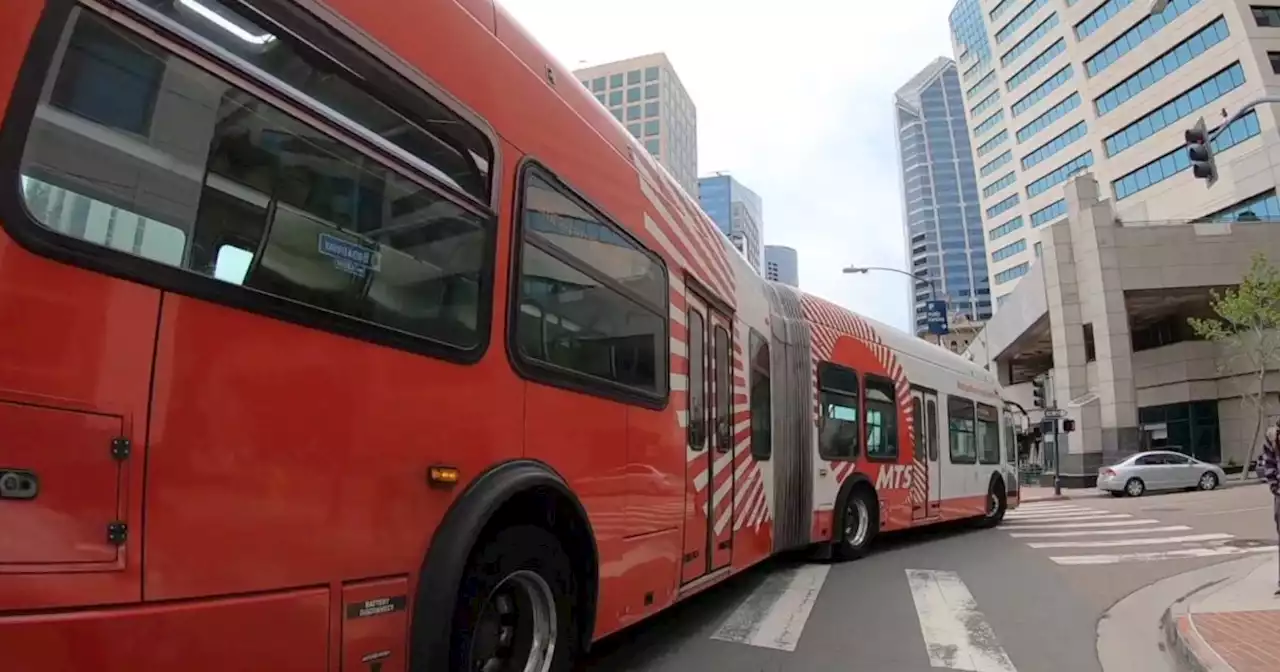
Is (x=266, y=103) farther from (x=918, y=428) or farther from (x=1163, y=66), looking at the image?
(x=1163, y=66)

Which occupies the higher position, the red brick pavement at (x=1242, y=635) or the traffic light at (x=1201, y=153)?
the traffic light at (x=1201, y=153)

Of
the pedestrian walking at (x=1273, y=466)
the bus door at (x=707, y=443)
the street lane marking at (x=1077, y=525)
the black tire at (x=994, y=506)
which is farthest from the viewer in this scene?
the street lane marking at (x=1077, y=525)

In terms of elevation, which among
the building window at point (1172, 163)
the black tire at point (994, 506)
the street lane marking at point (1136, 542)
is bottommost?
the street lane marking at point (1136, 542)

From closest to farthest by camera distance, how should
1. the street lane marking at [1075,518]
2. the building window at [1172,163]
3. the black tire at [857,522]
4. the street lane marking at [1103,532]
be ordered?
the black tire at [857,522]
the street lane marking at [1103,532]
the street lane marking at [1075,518]
the building window at [1172,163]

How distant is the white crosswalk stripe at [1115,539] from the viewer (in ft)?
36.9

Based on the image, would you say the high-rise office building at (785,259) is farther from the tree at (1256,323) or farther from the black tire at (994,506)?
the black tire at (994,506)

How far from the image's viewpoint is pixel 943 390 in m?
12.9

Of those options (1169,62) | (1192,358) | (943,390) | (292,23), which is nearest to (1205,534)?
(943,390)

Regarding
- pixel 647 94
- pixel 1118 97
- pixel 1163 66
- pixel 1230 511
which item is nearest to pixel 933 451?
pixel 1230 511

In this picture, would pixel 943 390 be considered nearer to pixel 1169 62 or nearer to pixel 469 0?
pixel 469 0

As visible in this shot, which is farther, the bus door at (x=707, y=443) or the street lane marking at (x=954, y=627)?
the bus door at (x=707, y=443)

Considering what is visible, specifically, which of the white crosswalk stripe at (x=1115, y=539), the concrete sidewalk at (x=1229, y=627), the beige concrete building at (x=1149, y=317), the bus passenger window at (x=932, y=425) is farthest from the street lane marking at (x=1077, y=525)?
the beige concrete building at (x=1149, y=317)

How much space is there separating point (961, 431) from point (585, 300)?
438 inches

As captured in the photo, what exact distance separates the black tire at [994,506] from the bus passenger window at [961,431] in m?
1.40
